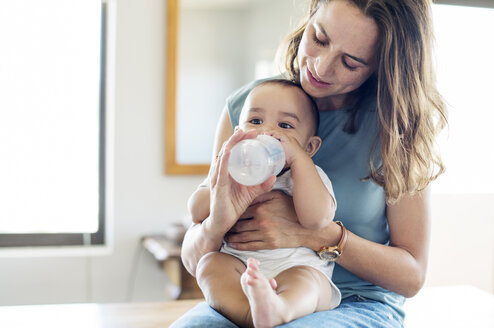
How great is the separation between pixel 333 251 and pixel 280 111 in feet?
1.10

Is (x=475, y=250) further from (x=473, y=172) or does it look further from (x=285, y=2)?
(x=285, y=2)

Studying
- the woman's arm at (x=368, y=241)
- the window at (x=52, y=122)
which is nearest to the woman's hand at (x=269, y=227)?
the woman's arm at (x=368, y=241)

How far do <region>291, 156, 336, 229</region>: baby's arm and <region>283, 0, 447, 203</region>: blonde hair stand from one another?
0.18m

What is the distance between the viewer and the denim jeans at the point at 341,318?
3.19 ft

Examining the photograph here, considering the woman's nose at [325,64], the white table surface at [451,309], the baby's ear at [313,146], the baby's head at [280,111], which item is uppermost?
the woman's nose at [325,64]

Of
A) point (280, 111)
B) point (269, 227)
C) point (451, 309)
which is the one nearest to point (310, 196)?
point (269, 227)

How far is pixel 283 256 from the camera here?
107 cm

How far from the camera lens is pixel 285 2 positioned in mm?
2951

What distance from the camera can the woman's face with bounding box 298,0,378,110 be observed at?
1.08m

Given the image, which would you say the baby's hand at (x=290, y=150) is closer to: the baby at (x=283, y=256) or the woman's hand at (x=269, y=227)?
the baby at (x=283, y=256)

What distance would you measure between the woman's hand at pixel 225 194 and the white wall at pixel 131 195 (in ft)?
5.65

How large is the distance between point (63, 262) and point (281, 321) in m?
2.05

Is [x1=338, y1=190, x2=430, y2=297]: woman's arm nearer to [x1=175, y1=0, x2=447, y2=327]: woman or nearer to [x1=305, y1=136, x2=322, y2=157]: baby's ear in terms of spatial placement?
[x1=175, y1=0, x2=447, y2=327]: woman

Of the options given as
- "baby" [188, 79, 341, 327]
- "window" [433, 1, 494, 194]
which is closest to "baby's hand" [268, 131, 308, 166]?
"baby" [188, 79, 341, 327]
